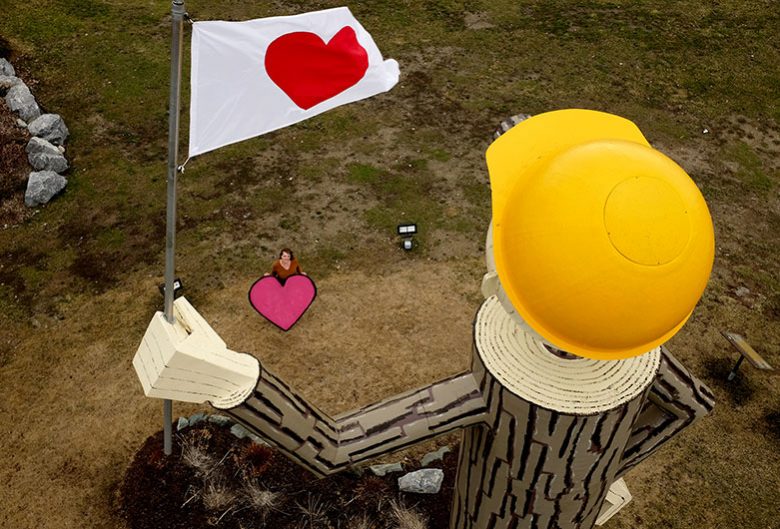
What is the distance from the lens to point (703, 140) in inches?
398

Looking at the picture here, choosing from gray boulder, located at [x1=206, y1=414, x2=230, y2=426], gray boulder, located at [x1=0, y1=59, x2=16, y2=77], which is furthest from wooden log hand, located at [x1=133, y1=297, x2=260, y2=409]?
gray boulder, located at [x1=0, y1=59, x2=16, y2=77]

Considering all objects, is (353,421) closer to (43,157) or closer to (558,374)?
(558,374)

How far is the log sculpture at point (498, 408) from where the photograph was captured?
9.80 ft

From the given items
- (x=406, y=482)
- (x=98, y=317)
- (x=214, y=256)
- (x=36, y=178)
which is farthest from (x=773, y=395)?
(x=36, y=178)

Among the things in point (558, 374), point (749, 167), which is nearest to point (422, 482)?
point (558, 374)

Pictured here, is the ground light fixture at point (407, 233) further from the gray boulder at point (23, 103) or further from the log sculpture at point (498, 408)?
the gray boulder at point (23, 103)

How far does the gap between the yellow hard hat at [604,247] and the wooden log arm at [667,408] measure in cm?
79

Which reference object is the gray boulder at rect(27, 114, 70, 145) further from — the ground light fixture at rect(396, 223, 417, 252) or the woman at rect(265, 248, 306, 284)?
the ground light fixture at rect(396, 223, 417, 252)

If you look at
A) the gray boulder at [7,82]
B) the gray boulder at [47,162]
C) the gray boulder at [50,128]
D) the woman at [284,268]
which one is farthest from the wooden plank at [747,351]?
the gray boulder at [7,82]

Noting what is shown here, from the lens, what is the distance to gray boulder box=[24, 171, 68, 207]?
8.52 meters

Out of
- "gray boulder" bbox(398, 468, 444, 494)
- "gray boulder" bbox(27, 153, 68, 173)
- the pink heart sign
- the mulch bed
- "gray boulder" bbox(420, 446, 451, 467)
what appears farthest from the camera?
"gray boulder" bbox(27, 153, 68, 173)

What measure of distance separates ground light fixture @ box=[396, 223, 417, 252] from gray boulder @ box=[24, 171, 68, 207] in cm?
443

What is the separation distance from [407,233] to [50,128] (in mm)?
5365

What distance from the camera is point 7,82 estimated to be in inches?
407
